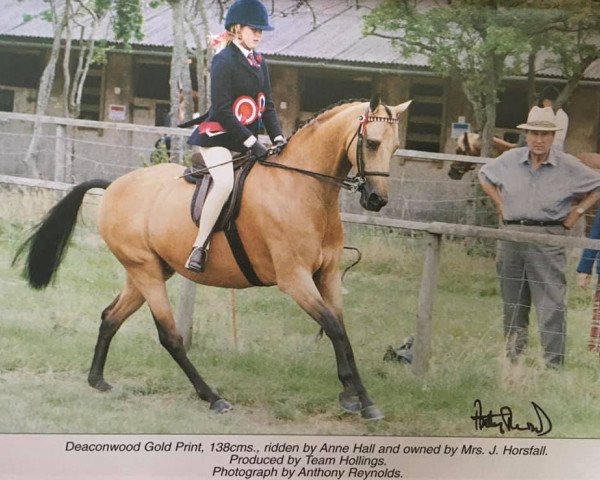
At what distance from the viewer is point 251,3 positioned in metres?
3.10

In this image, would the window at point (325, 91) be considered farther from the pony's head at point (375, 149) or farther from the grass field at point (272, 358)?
the grass field at point (272, 358)

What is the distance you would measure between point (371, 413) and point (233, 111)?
1.27 meters

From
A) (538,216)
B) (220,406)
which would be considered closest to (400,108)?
(538,216)

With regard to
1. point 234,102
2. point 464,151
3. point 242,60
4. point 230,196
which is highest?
point 242,60

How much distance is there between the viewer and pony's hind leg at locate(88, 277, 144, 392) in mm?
3164

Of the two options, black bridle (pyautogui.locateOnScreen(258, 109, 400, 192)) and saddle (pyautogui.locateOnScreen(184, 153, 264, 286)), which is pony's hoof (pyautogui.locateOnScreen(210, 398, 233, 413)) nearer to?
saddle (pyautogui.locateOnScreen(184, 153, 264, 286))

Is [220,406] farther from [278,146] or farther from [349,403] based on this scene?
[278,146]

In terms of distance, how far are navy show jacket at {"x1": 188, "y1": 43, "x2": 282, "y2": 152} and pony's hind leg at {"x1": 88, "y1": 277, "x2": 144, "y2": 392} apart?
2.19 feet

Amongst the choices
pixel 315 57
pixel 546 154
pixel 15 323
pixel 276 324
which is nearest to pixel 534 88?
pixel 546 154

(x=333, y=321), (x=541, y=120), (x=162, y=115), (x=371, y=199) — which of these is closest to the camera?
(x=371, y=199)

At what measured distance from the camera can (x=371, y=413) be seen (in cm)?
317

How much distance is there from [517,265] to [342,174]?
912mm

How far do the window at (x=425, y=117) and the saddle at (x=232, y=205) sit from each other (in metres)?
0.64

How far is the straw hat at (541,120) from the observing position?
3307 mm
